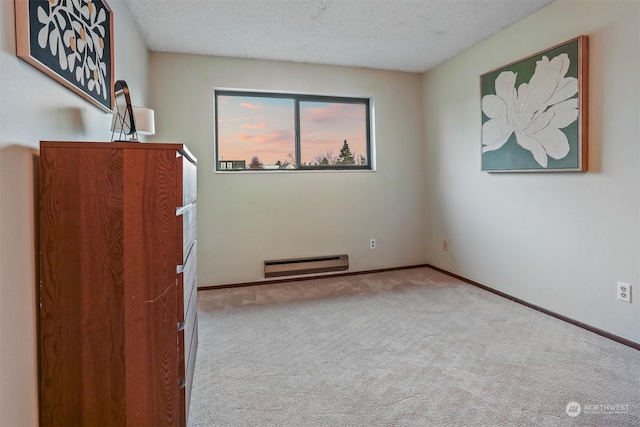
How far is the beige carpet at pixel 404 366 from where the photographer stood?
157cm

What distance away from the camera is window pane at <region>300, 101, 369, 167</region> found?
3.93m

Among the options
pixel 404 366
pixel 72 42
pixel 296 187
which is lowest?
pixel 404 366

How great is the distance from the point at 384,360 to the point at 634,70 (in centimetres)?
233

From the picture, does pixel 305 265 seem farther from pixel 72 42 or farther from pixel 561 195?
pixel 72 42

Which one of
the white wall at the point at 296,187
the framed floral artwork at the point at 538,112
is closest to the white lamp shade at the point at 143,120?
the white wall at the point at 296,187

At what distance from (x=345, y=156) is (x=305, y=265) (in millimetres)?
1353

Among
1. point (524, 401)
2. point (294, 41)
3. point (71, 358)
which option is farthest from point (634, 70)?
point (71, 358)

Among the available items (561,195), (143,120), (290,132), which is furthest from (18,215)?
(561,195)

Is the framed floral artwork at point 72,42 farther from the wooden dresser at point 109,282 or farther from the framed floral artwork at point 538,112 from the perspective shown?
the framed floral artwork at point 538,112

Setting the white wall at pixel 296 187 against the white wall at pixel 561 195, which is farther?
the white wall at pixel 296 187

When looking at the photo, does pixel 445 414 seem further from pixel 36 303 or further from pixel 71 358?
pixel 36 303

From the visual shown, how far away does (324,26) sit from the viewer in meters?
2.91

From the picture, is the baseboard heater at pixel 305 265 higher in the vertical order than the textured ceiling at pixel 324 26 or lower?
lower

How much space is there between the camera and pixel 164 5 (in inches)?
99.4
